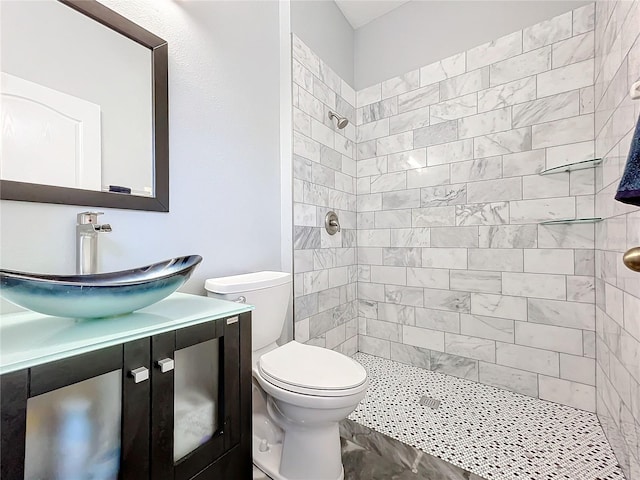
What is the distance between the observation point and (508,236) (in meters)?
1.96

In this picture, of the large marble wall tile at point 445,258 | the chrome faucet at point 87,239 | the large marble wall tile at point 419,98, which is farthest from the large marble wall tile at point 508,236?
the chrome faucet at point 87,239

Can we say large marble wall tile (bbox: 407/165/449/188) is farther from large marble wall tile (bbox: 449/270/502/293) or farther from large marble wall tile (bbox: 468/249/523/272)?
large marble wall tile (bbox: 449/270/502/293)

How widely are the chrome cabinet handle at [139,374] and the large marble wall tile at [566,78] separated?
2.48m

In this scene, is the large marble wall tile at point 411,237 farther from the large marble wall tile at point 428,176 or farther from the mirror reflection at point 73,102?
the mirror reflection at point 73,102

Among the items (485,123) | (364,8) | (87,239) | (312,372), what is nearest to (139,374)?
(87,239)

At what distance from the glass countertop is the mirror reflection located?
469 mm

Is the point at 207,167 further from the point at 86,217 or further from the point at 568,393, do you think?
the point at 568,393

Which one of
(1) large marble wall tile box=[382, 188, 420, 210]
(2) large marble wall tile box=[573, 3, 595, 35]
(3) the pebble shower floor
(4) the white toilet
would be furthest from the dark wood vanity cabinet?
(2) large marble wall tile box=[573, 3, 595, 35]

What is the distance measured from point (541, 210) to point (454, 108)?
36.7 inches

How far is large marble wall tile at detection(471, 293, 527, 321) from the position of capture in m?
1.92

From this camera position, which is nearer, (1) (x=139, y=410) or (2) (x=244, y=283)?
(1) (x=139, y=410)

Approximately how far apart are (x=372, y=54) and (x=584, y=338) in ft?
8.50

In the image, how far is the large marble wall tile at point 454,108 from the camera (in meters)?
2.10

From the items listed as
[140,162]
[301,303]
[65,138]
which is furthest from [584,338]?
[65,138]
